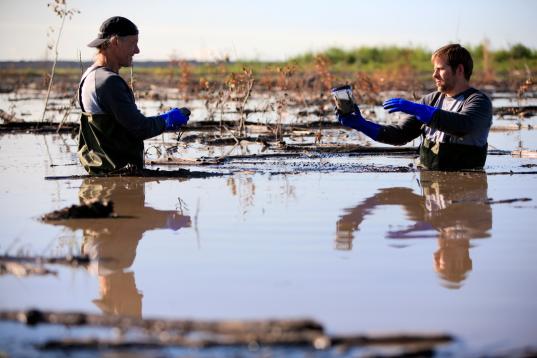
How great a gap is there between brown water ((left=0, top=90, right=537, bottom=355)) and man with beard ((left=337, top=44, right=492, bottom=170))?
0.20m

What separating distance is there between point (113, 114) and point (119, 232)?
2349mm

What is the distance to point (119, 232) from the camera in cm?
549

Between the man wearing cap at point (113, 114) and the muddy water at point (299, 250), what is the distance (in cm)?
29

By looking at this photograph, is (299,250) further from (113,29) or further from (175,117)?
(113,29)

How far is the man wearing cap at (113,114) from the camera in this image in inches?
296

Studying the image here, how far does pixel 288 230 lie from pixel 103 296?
161cm

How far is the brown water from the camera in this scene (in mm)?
Result: 3781

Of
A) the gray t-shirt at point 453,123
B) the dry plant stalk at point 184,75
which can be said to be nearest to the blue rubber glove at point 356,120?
the gray t-shirt at point 453,123

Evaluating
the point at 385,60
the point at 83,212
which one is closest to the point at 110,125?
the point at 83,212

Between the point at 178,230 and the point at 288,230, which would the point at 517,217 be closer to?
the point at 288,230

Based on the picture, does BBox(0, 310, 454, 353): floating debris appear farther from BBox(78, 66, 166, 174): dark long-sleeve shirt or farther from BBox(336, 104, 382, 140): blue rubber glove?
BBox(336, 104, 382, 140): blue rubber glove

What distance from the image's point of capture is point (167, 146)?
10930 millimetres

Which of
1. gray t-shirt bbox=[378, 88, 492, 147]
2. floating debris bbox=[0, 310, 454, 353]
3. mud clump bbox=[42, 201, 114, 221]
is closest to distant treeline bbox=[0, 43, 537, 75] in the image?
gray t-shirt bbox=[378, 88, 492, 147]

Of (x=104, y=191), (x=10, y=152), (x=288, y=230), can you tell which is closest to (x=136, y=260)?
(x=288, y=230)
